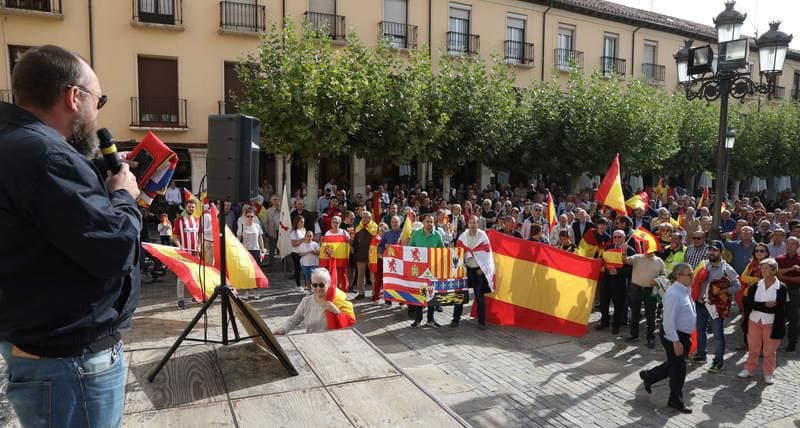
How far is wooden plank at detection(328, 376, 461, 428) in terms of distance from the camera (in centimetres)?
319

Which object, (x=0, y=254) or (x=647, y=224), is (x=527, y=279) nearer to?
(x=647, y=224)

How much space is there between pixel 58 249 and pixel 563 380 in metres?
6.19

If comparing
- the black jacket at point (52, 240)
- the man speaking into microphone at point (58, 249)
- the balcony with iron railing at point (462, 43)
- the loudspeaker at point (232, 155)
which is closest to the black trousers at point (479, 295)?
the loudspeaker at point (232, 155)

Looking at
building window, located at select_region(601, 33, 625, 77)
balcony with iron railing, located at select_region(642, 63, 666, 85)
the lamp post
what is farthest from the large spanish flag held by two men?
balcony with iron railing, located at select_region(642, 63, 666, 85)

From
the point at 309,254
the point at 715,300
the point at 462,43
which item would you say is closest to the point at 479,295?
the point at 715,300

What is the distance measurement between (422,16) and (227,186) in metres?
20.3

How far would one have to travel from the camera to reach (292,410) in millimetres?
3262

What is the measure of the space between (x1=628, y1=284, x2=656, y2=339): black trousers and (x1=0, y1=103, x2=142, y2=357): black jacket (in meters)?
7.96

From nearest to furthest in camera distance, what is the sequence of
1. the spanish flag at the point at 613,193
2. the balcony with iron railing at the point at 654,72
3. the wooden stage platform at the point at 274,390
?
the wooden stage platform at the point at 274,390, the spanish flag at the point at 613,193, the balcony with iron railing at the point at 654,72

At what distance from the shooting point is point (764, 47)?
29.2ft

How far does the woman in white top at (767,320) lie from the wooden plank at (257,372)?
580 cm

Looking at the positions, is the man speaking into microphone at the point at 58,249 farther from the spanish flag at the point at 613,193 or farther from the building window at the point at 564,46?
the building window at the point at 564,46

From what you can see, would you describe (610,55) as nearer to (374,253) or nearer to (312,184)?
(312,184)

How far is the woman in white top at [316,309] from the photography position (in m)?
6.54
